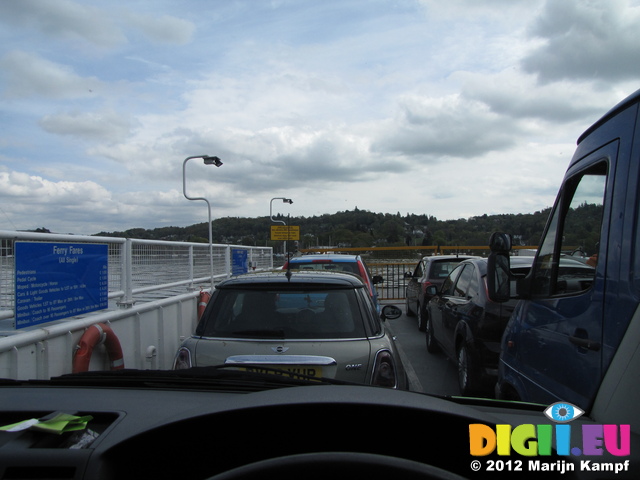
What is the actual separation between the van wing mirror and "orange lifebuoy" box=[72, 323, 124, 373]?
363 cm

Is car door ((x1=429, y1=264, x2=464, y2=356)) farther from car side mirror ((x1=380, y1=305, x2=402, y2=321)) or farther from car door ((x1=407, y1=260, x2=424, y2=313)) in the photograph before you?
car door ((x1=407, y1=260, x2=424, y2=313))

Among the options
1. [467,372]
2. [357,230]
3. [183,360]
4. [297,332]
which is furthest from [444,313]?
[357,230]

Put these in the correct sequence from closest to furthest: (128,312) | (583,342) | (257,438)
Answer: (257,438) → (583,342) → (128,312)

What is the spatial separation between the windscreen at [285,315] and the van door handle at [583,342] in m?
1.67

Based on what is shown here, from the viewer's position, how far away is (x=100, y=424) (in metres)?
1.52

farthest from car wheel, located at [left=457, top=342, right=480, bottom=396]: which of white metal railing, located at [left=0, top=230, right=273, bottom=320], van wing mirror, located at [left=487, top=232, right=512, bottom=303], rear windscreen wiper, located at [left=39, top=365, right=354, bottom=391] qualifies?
white metal railing, located at [left=0, top=230, right=273, bottom=320]

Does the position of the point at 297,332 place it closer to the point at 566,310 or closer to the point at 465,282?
the point at 566,310

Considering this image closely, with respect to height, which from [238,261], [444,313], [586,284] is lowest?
[444,313]

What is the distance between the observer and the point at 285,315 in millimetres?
3785

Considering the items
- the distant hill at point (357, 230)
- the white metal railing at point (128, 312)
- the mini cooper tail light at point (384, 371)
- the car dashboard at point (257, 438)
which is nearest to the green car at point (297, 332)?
the mini cooper tail light at point (384, 371)

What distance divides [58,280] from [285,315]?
234cm

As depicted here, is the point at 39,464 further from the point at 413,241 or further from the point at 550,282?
the point at 413,241

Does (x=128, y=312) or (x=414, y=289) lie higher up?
(x=128, y=312)

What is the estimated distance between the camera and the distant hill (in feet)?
46.3
